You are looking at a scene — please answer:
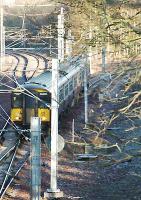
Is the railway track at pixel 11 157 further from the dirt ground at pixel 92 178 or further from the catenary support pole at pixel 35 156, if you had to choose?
the catenary support pole at pixel 35 156

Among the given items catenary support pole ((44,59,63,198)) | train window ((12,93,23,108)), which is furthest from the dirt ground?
train window ((12,93,23,108))

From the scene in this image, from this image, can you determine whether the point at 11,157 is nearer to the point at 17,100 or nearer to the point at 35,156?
the point at 17,100

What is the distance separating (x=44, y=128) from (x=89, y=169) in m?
5.46

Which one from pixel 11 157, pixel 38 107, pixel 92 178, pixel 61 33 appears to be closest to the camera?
pixel 61 33

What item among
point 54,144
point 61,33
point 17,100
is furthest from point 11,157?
point 61,33

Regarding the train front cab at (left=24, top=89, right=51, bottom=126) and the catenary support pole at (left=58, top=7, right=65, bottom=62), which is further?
the train front cab at (left=24, top=89, right=51, bottom=126)

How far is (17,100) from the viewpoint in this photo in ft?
79.2

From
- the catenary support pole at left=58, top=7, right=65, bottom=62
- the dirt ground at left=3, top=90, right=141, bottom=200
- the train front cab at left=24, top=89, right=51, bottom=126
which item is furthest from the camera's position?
the train front cab at left=24, top=89, right=51, bottom=126

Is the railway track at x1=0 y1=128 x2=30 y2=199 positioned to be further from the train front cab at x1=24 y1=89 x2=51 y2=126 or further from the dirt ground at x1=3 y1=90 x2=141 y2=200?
the train front cab at x1=24 y1=89 x2=51 y2=126

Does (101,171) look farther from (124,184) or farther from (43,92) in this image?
(43,92)

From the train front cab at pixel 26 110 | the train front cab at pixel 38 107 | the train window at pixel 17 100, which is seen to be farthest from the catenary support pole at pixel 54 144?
the train window at pixel 17 100

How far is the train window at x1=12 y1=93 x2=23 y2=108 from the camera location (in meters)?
24.0

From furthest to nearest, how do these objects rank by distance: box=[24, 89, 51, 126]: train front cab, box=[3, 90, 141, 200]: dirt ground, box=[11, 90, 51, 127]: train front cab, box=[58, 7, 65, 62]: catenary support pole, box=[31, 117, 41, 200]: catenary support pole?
1. box=[11, 90, 51, 127]: train front cab
2. box=[24, 89, 51, 126]: train front cab
3. box=[3, 90, 141, 200]: dirt ground
4. box=[31, 117, 41, 200]: catenary support pole
5. box=[58, 7, 65, 62]: catenary support pole

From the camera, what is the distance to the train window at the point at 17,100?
24.0 m
